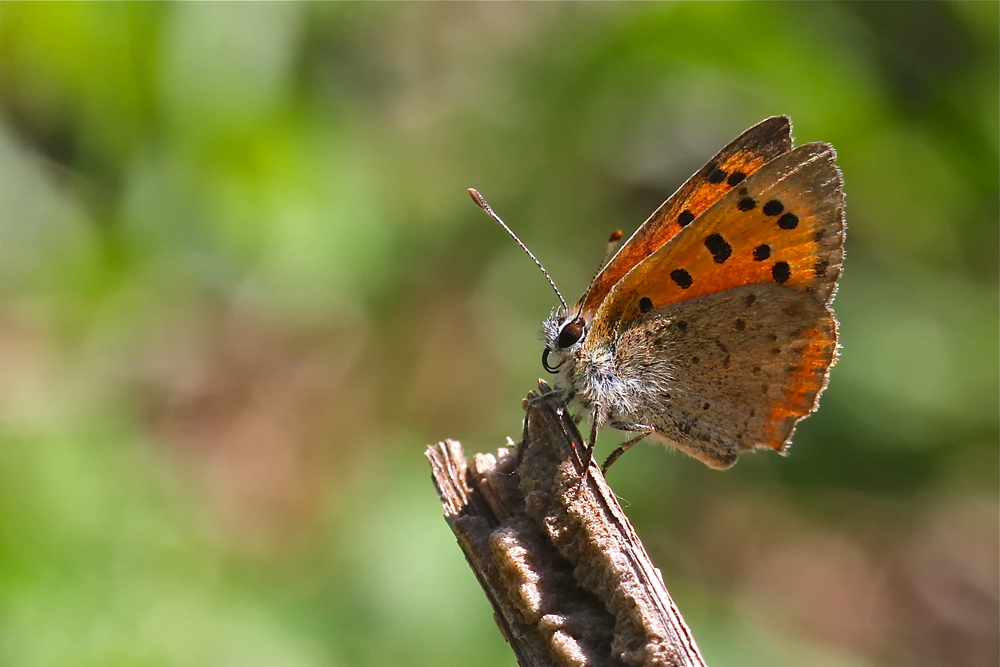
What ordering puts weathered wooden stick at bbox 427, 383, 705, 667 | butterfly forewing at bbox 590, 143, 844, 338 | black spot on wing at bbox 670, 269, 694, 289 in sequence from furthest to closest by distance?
1. black spot on wing at bbox 670, 269, 694, 289
2. butterfly forewing at bbox 590, 143, 844, 338
3. weathered wooden stick at bbox 427, 383, 705, 667

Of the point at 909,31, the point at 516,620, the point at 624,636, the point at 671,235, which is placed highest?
the point at 909,31

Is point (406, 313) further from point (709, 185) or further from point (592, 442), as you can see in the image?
point (592, 442)

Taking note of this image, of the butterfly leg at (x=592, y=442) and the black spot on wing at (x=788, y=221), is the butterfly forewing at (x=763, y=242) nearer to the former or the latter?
the black spot on wing at (x=788, y=221)

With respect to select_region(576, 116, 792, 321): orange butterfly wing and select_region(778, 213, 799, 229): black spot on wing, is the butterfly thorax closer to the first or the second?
select_region(576, 116, 792, 321): orange butterfly wing

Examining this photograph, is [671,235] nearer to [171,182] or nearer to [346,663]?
[346,663]

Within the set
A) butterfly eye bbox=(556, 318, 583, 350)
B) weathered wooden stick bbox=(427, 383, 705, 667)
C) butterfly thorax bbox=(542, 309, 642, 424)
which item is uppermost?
butterfly eye bbox=(556, 318, 583, 350)

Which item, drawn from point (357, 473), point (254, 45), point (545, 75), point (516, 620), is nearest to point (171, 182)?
point (254, 45)

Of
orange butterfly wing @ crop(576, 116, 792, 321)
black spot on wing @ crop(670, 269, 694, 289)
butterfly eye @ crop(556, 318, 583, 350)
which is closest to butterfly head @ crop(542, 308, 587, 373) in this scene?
butterfly eye @ crop(556, 318, 583, 350)
